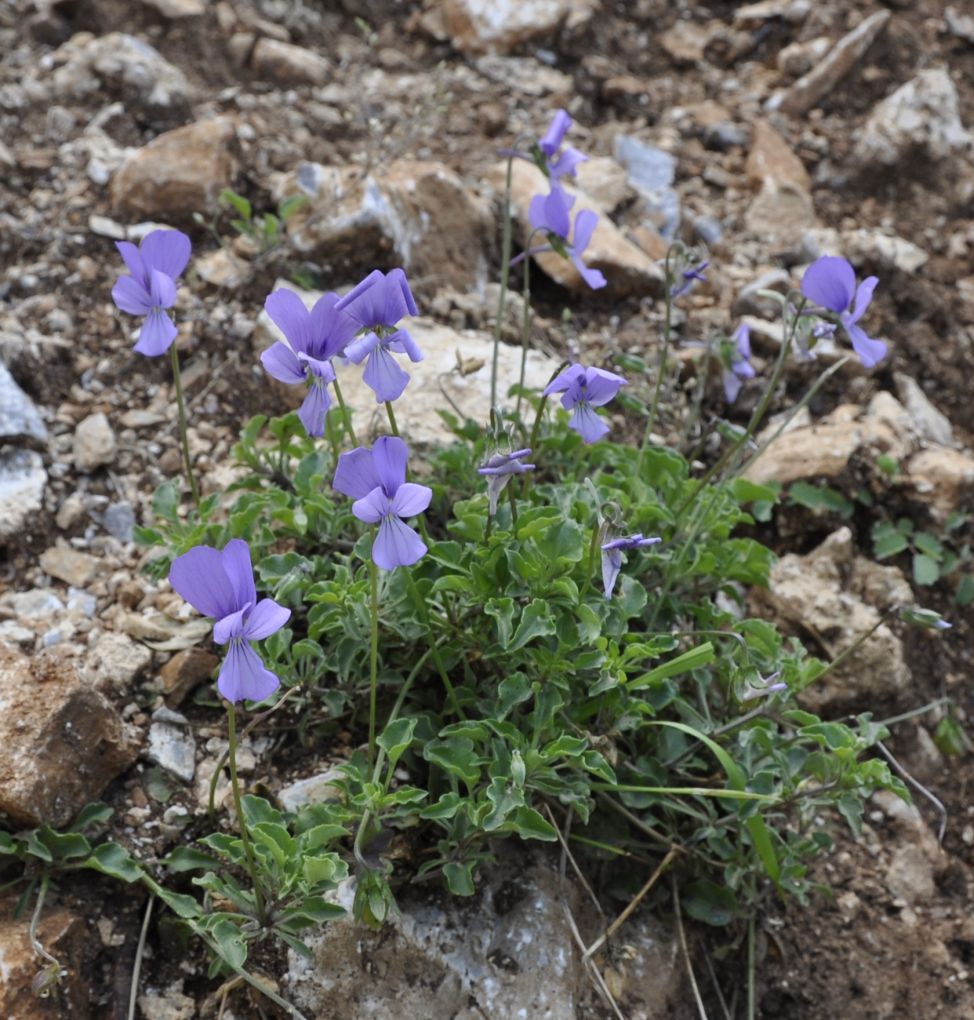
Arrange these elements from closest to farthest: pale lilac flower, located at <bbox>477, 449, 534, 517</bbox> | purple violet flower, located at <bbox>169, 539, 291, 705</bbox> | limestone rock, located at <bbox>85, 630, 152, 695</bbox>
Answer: purple violet flower, located at <bbox>169, 539, 291, 705</bbox>, pale lilac flower, located at <bbox>477, 449, 534, 517</bbox>, limestone rock, located at <bbox>85, 630, 152, 695</bbox>

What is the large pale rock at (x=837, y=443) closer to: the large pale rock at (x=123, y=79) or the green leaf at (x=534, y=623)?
the green leaf at (x=534, y=623)

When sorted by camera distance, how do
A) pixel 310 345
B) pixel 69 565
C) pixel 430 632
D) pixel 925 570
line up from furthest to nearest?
pixel 925 570
pixel 69 565
pixel 430 632
pixel 310 345

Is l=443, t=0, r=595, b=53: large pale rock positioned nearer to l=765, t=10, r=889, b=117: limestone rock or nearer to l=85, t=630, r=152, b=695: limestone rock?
l=765, t=10, r=889, b=117: limestone rock

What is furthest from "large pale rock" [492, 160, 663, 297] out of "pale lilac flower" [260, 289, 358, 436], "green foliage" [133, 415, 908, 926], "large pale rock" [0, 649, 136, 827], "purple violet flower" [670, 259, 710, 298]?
"large pale rock" [0, 649, 136, 827]

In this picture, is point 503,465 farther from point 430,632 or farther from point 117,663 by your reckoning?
point 117,663

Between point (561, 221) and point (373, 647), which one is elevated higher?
point (561, 221)

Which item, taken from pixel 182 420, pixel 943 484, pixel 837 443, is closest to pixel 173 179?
pixel 182 420
